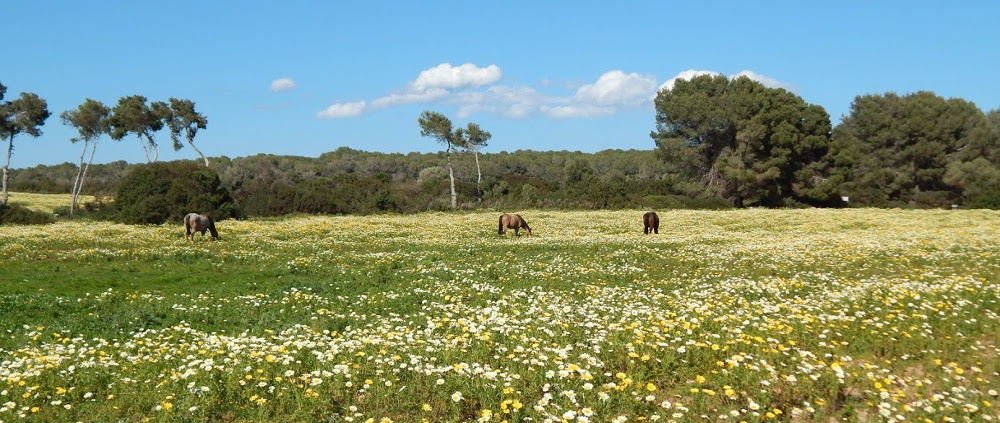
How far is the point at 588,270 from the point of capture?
19.3 m

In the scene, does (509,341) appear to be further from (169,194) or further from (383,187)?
(383,187)

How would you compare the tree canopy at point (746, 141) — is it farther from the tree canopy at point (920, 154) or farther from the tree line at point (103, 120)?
the tree line at point (103, 120)

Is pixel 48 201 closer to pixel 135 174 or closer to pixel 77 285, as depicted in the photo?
pixel 135 174

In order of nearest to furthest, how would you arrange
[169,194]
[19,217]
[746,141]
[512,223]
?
[512,223] < [169,194] < [19,217] < [746,141]

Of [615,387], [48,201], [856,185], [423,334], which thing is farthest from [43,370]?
[856,185]

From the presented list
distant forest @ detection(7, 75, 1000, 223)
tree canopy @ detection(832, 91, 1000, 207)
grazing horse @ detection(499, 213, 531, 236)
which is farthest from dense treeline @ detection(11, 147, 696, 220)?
grazing horse @ detection(499, 213, 531, 236)

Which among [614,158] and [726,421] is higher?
[614,158]

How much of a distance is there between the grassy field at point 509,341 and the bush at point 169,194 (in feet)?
90.5

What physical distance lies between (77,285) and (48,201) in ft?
220

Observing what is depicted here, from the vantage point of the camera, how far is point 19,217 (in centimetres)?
A: 4800

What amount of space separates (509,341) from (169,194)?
45559mm

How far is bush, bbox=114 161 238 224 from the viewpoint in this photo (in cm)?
4678

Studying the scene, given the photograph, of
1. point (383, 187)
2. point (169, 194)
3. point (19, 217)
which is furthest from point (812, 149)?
point (19, 217)

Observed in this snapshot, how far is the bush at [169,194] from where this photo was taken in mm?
46781
